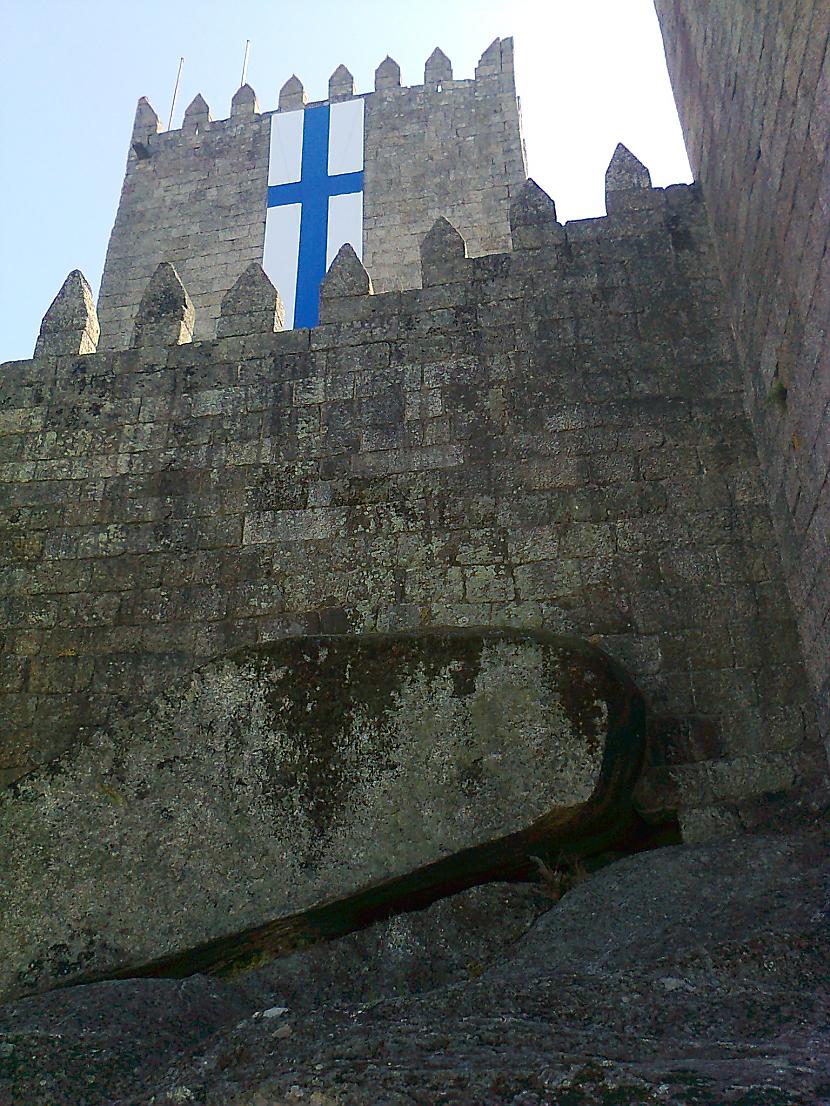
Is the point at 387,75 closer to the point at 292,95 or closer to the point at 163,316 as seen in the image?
the point at 292,95

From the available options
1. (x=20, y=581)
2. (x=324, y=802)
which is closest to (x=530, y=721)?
(x=324, y=802)

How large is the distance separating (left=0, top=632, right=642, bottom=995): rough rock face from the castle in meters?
0.27

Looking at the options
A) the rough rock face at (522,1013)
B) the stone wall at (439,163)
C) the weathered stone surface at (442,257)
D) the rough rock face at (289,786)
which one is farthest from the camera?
the stone wall at (439,163)

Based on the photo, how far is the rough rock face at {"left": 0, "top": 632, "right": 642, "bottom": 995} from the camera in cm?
321

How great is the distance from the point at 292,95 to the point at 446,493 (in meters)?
11.7

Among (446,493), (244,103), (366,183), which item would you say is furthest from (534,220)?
(244,103)

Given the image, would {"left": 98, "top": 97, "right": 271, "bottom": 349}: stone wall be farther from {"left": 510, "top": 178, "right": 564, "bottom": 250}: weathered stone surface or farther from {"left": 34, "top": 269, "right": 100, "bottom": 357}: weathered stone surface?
{"left": 510, "top": 178, "right": 564, "bottom": 250}: weathered stone surface

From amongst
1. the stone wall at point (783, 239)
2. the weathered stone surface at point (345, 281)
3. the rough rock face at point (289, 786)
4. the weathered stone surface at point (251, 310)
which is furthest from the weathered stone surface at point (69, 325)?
the stone wall at point (783, 239)

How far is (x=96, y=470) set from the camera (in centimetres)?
538

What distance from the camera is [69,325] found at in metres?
6.02

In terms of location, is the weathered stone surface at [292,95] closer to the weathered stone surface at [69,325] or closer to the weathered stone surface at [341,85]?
the weathered stone surface at [341,85]

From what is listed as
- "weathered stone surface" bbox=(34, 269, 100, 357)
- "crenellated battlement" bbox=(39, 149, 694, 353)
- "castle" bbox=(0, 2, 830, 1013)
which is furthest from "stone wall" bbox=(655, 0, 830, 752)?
"weathered stone surface" bbox=(34, 269, 100, 357)

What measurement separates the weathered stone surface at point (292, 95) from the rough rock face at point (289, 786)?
1274 centimetres

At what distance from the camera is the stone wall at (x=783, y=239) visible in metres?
3.40
